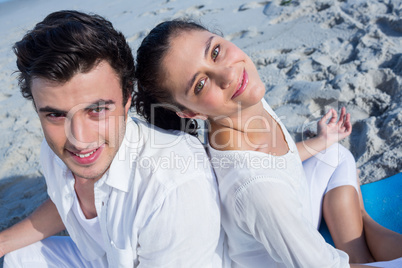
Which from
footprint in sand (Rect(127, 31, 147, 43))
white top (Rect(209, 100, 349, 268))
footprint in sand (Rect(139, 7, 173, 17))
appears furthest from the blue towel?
footprint in sand (Rect(139, 7, 173, 17))

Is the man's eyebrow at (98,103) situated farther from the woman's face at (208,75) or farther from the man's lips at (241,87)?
the man's lips at (241,87)

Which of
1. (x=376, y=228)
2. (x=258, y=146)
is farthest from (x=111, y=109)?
(x=376, y=228)

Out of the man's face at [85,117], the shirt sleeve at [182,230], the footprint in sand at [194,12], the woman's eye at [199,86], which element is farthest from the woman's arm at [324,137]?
the footprint in sand at [194,12]

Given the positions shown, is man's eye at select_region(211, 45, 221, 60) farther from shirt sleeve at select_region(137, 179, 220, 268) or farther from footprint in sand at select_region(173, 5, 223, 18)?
footprint in sand at select_region(173, 5, 223, 18)

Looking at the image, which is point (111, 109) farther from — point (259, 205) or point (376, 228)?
point (376, 228)

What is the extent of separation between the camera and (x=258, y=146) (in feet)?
5.38

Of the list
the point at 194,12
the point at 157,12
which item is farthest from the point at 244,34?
the point at 157,12

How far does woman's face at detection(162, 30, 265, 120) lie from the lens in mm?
1500

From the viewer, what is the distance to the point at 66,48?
1.35 meters

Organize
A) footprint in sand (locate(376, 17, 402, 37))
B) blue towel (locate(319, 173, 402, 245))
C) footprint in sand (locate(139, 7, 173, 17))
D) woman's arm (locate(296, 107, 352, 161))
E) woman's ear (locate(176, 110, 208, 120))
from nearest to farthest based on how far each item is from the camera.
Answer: woman's ear (locate(176, 110, 208, 120)), blue towel (locate(319, 173, 402, 245)), woman's arm (locate(296, 107, 352, 161)), footprint in sand (locate(376, 17, 402, 37)), footprint in sand (locate(139, 7, 173, 17))

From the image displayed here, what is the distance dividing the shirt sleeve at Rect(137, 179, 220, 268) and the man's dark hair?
56 centimetres

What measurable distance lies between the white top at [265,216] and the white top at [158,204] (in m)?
0.07

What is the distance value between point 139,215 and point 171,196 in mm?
134

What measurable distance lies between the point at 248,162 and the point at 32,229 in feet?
3.65
